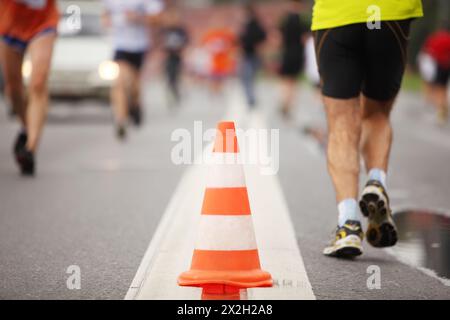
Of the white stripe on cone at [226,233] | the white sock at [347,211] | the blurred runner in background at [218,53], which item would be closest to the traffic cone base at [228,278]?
the white stripe on cone at [226,233]

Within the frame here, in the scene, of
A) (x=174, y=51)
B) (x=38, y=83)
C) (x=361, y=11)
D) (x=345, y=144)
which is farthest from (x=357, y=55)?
(x=174, y=51)

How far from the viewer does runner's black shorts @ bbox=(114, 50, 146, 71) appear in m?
13.3

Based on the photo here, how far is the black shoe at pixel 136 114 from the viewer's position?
1429cm

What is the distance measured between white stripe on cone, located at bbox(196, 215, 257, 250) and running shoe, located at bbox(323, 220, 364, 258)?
30.6 inches

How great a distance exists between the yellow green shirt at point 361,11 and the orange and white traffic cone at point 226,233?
101cm

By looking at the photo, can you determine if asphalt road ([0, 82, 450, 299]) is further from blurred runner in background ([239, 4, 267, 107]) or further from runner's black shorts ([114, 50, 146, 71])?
blurred runner in background ([239, 4, 267, 107])

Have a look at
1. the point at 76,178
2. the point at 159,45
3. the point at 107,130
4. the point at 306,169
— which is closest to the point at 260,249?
the point at 76,178

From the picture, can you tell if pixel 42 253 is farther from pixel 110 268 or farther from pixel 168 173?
pixel 168 173

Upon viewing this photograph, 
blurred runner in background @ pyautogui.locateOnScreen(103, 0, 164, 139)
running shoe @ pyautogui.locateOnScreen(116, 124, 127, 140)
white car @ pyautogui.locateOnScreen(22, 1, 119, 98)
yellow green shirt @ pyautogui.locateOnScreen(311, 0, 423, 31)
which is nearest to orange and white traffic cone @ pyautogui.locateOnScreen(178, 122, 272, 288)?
yellow green shirt @ pyautogui.locateOnScreen(311, 0, 423, 31)

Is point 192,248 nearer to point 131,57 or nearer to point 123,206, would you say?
point 123,206

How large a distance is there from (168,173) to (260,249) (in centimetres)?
400

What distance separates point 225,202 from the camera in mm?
4438

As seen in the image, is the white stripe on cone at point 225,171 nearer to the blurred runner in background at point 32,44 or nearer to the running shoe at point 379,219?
the running shoe at point 379,219

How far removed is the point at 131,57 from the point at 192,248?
8305 mm
